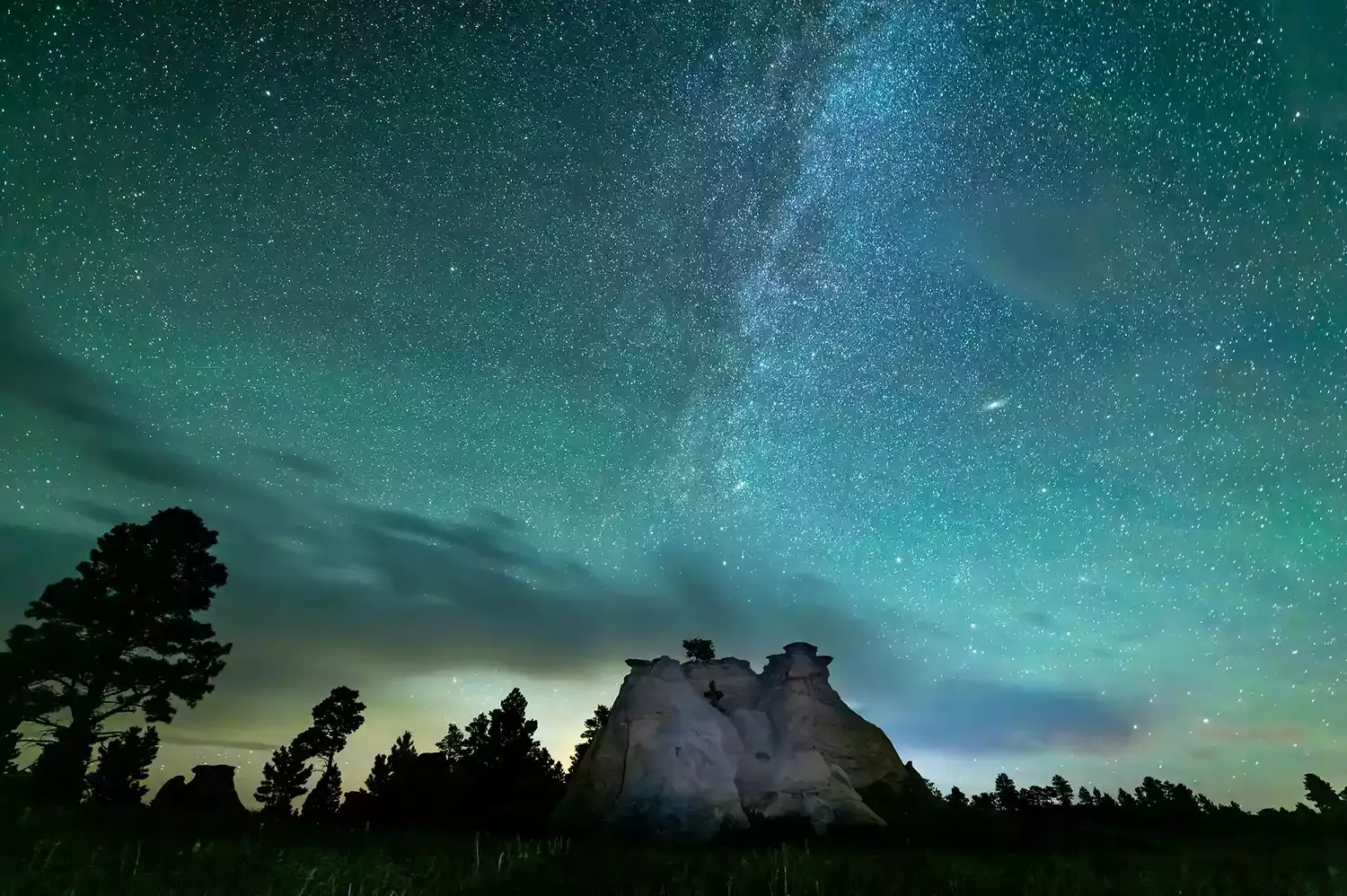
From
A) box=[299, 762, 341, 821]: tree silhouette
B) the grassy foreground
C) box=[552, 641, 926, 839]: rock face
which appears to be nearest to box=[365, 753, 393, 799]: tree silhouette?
box=[299, 762, 341, 821]: tree silhouette

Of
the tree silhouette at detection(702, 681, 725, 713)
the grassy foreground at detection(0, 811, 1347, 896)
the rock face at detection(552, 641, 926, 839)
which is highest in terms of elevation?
the tree silhouette at detection(702, 681, 725, 713)

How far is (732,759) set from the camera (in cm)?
5022

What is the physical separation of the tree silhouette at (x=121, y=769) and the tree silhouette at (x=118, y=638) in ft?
3.18

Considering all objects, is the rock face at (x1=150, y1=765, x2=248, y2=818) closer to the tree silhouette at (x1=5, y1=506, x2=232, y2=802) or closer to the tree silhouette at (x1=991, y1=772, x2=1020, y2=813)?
the tree silhouette at (x1=5, y1=506, x2=232, y2=802)

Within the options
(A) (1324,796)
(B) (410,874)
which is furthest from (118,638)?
(A) (1324,796)

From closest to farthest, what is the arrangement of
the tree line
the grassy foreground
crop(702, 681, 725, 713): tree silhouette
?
the grassy foreground → the tree line → crop(702, 681, 725, 713): tree silhouette

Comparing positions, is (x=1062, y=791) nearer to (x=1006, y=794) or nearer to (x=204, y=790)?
(x=1006, y=794)

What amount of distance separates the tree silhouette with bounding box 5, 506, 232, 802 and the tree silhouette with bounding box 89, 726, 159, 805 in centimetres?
97

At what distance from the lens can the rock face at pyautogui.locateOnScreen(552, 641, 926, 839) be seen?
4456 cm

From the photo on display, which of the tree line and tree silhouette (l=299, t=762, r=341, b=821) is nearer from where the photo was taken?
the tree line

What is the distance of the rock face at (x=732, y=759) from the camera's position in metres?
44.6

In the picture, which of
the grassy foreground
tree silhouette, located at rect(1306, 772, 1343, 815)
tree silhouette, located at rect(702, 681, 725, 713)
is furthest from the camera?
tree silhouette, located at rect(702, 681, 725, 713)

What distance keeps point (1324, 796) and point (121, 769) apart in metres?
78.9

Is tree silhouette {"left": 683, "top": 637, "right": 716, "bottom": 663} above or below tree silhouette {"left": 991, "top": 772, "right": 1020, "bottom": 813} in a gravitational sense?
above
